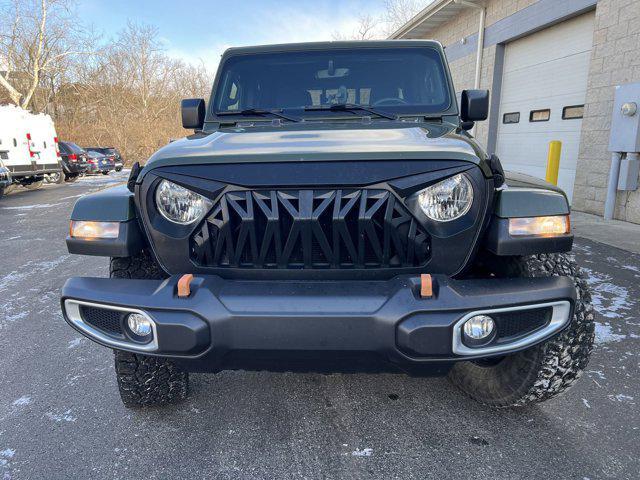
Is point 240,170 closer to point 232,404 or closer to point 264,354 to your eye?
point 264,354

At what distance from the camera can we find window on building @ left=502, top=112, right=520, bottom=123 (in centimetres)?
1018

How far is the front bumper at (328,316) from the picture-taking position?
1630 millimetres

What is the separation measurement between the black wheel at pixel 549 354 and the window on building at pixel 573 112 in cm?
736

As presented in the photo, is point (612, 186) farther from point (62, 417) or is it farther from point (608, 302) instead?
point (62, 417)

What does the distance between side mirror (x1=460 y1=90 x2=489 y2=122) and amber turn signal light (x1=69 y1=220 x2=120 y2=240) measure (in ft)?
7.38

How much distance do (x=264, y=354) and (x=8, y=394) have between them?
187 cm

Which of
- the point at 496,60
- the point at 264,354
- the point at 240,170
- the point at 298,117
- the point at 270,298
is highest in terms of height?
the point at 496,60

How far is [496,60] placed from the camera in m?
10.8

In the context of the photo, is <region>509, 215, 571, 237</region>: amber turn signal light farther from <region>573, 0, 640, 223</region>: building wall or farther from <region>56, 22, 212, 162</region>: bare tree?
<region>56, 22, 212, 162</region>: bare tree

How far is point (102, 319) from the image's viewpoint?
→ 1895 millimetres

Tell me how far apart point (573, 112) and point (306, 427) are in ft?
27.5

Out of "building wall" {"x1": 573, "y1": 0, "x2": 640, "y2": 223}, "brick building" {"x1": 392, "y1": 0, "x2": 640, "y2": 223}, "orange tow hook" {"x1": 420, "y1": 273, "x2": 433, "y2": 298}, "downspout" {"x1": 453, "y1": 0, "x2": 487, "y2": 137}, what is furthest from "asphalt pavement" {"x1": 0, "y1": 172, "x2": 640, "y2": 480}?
"downspout" {"x1": 453, "y1": 0, "x2": 487, "y2": 137}

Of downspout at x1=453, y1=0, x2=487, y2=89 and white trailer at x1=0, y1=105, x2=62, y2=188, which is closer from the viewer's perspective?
downspout at x1=453, y1=0, x2=487, y2=89

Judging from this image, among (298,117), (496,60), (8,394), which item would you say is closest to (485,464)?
(298,117)
